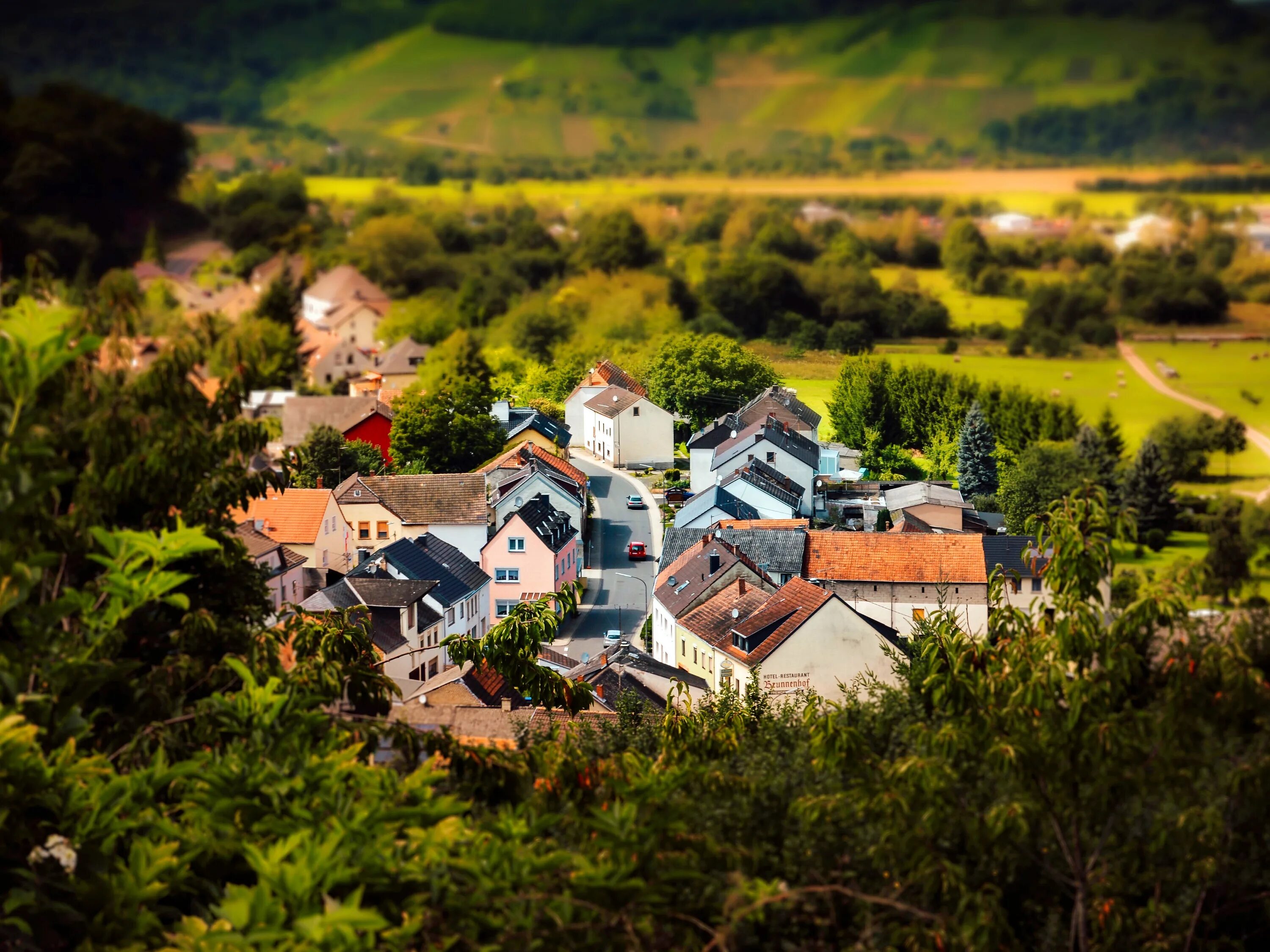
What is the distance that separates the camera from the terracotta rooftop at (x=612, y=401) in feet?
24.4

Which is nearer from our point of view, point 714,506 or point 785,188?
point 714,506

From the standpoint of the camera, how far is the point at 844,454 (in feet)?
25.0

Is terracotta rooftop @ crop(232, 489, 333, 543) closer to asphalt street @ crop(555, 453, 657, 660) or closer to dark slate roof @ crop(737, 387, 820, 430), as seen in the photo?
dark slate roof @ crop(737, 387, 820, 430)

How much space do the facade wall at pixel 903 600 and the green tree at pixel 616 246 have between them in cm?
1578

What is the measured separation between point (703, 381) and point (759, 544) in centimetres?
93

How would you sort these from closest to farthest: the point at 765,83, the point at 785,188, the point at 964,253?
the point at 964,253, the point at 785,188, the point at 765,83

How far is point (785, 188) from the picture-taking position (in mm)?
38781

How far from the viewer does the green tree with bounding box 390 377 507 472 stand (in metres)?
7.09

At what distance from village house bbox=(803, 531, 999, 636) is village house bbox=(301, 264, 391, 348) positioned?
Answer: 11.9 m

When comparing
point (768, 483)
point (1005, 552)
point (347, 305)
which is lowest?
point (1005, 552)

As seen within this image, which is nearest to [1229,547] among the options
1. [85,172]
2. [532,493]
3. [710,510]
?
[710,510]

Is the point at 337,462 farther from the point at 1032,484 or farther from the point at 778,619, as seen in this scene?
the point at 1032,484

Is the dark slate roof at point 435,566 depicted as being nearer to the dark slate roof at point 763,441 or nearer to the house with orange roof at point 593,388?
the house with orange roof at point 593,388

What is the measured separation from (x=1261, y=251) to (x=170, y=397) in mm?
27562
